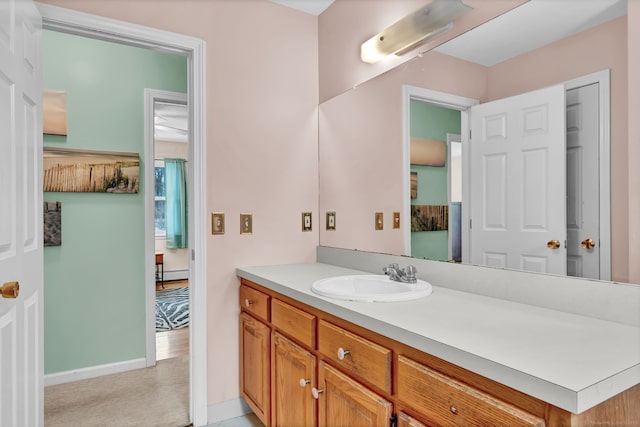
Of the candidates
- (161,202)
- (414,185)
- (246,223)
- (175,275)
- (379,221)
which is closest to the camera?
(414,185)

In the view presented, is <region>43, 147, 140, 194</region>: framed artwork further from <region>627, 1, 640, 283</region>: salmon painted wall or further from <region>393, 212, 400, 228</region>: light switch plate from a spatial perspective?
<region>627, 1, 640, 283</region>: salmon painted wall

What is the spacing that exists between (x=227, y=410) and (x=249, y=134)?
62.2 inches

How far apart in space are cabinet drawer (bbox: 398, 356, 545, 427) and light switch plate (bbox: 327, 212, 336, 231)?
1382 millimetres

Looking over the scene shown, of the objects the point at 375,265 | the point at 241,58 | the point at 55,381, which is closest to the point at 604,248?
the point at 375,265

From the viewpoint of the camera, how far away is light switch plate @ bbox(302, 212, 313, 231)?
2469mm

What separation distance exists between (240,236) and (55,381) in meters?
1.71

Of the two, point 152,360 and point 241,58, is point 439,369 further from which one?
point 152,360

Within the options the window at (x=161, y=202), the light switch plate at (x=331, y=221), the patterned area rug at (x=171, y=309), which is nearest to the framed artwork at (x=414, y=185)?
the light switch plate at (x=331, y=221)

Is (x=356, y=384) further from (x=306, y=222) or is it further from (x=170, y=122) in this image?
(x=170, y=122)

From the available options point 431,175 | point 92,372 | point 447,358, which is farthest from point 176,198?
point 447,358

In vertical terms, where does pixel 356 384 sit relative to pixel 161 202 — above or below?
below

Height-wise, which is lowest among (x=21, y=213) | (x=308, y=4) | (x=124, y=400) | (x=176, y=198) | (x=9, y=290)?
(x=124, y=400)

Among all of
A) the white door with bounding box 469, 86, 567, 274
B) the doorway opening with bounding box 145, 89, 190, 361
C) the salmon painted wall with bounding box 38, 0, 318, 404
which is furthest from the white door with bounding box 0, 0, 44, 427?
the doorway opening with bounding box 145, 89, 190, 361

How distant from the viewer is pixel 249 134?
7.50 ft
